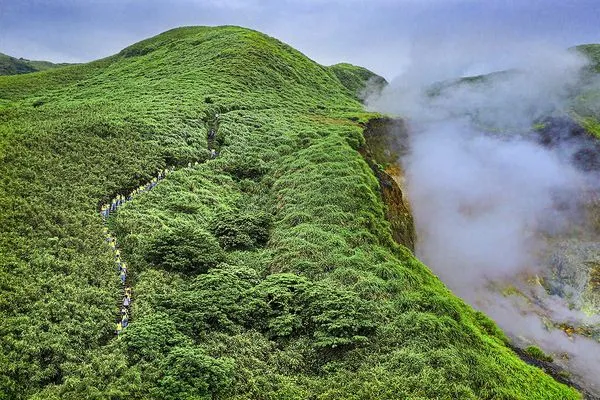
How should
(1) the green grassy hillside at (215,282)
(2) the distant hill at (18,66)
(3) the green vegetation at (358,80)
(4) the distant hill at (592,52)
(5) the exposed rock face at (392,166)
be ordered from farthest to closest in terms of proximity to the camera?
(2) the distant hill at (18,66)
(3) the green vegetation at (358,80)
(4) the distant hill at (592,52)
(5) the exposed rock face at (392,166)
(1) the green grassy hillside at (215,282)

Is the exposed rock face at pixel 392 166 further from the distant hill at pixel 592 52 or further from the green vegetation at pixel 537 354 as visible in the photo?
the distant hill at pixel 592 52

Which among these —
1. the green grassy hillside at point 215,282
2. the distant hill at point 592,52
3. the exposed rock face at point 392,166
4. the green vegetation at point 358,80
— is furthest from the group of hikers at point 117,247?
the distant hill at point 592,52

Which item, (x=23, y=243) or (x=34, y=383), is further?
(x=23, y=243)

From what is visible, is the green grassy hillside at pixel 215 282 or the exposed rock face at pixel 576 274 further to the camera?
the exposed rock face at pixel 576 274

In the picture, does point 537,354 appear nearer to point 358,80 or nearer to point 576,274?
point 576,274

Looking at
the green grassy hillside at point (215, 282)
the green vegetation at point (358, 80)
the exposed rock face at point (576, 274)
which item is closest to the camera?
the green grassy hillside at point (215, 282)

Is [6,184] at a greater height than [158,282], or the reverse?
[6,184]

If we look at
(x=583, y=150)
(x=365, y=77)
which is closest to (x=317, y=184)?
(x=583, y=150)

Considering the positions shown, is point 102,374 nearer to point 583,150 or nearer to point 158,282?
point 158,282
